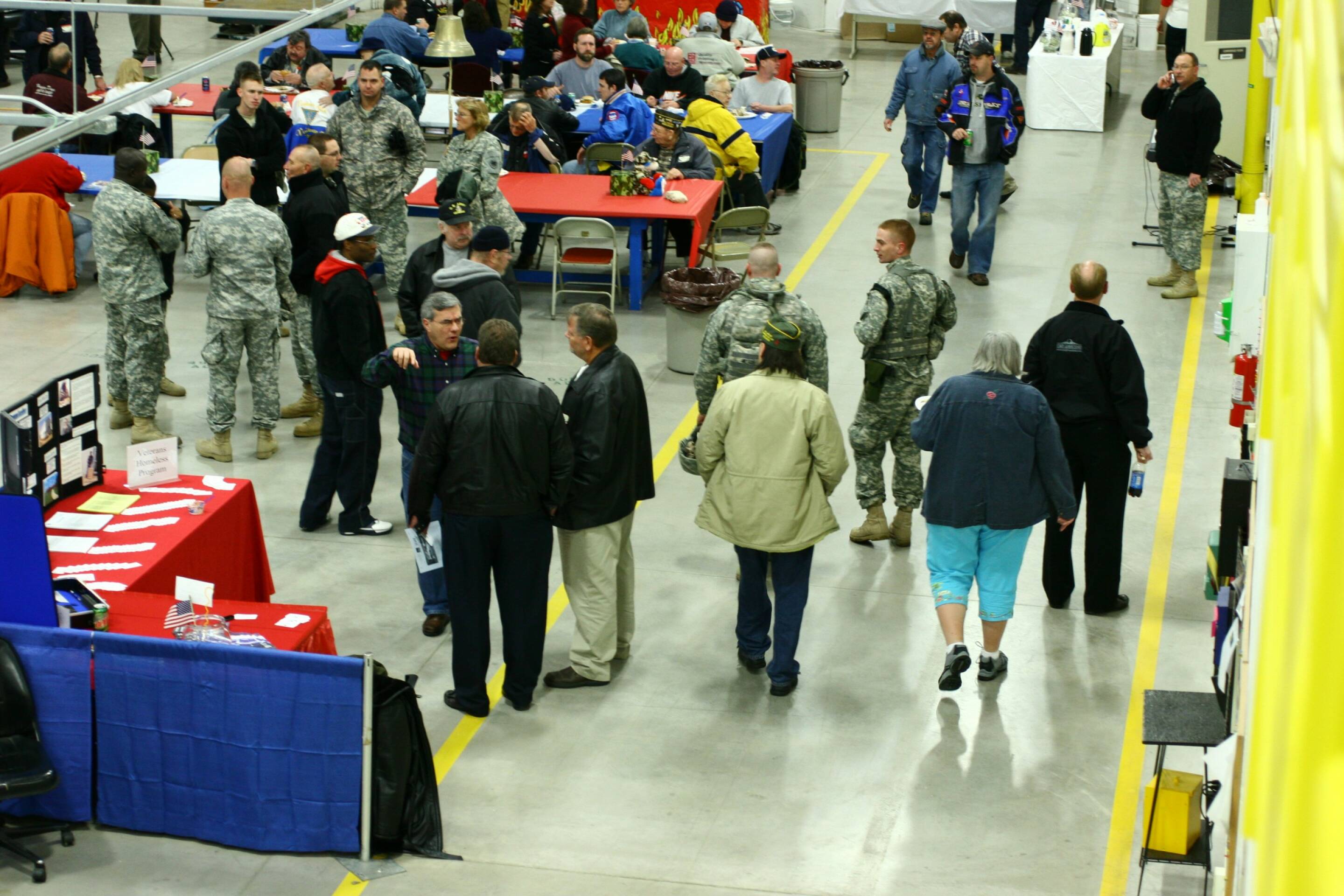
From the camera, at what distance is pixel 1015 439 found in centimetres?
648

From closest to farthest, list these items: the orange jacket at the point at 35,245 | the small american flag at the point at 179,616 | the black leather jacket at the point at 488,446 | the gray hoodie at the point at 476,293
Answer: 1. the small american flag at the point at 179,616
2. the black leather jacket at the point at 488,446
3. the gray hoodie at the point at 476,293
4. the orange jacket at the point at 35,245

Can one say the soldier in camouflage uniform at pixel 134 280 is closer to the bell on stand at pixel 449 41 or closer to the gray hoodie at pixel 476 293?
the gray hoodie at pixel 476 293

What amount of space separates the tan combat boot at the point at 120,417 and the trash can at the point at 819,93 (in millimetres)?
10209

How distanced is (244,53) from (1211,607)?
5402 mm

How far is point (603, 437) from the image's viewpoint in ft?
21.4

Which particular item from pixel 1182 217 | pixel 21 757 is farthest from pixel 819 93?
pixel 21 757

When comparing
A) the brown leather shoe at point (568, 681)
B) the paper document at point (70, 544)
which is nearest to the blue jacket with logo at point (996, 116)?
the brown leather shoe at point (568, 681)

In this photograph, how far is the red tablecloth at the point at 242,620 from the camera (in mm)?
6078

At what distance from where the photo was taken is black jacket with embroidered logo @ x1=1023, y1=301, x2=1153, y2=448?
7.09 meters

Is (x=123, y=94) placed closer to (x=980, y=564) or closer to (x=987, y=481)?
(x=987, y=481)

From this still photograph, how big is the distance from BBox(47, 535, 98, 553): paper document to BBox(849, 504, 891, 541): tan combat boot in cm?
403

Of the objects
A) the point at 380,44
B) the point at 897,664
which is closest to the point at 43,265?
the point at 380,44

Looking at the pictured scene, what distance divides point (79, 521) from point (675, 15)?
16974 mm

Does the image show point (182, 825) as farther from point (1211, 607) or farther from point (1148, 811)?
point (1211, 607)
